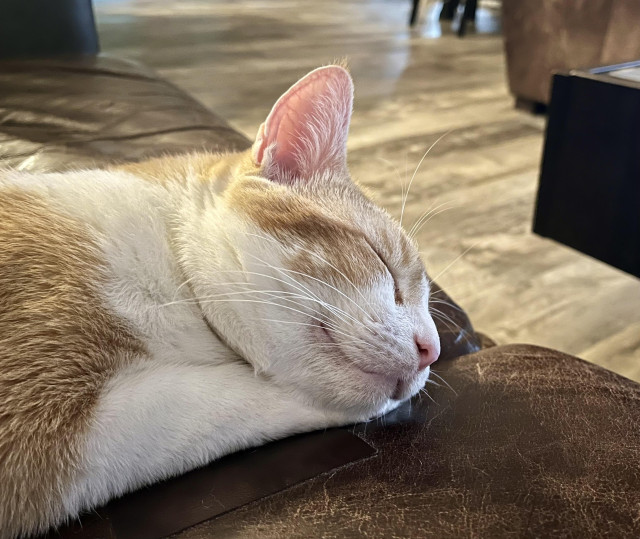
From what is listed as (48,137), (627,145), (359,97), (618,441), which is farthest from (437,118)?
(618,441)

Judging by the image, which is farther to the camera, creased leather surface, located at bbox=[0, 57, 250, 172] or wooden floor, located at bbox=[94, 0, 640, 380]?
wooden floor, located at bbox=[94, 0, 640, 380]

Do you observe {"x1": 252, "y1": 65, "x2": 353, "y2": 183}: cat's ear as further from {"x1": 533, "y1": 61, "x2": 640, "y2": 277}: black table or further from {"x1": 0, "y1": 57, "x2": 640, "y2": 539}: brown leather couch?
{"x1": 533, "y1": 61, "x2": 640, "y2": 277}: black table

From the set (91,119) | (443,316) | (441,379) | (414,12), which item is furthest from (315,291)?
(414,12)

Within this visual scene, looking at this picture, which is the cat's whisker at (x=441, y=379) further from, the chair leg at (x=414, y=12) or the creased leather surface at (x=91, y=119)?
the chair leg at (x=414, y=12)

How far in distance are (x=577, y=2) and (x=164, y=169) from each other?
11.0 ft

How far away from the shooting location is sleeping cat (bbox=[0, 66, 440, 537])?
0.69 meters

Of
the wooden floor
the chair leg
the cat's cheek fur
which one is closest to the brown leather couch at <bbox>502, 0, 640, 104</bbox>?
the wooden floor

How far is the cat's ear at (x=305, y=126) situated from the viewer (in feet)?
3.06

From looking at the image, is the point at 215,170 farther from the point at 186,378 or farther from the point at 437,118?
the point at 437,118

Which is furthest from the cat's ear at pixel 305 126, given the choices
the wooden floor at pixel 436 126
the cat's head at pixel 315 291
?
the wooden floor at pixel 436 126

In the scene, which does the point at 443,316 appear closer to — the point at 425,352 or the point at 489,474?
the point at 425,352

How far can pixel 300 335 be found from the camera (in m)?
0.83

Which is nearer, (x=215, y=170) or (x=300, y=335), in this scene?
(x=300, y=335)

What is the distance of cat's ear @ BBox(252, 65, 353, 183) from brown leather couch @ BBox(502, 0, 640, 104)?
9.92ft
